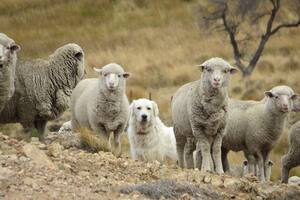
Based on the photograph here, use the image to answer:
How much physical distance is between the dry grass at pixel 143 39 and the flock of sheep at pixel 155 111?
599 inches

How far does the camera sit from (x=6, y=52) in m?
14.1

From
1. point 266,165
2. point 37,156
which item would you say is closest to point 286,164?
point 266,165

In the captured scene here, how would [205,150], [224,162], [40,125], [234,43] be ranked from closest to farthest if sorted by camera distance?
[205,150], [224,162], [40,125], [234,43]

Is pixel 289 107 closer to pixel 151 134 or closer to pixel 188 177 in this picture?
pixel 151 134

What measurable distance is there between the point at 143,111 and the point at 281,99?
9.51 feet

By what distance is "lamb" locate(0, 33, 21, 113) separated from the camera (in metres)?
13.8

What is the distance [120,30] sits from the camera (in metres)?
51.6

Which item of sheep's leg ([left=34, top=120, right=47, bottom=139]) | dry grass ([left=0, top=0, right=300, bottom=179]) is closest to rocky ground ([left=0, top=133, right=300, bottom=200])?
sheep's leg ([left=34, top=120, right=47, bottom=139])

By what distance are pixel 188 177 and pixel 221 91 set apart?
3.06 metres

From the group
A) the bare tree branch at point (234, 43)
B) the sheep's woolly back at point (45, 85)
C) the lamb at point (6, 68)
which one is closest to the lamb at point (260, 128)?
the sheep's woolly back at point (45, 85)

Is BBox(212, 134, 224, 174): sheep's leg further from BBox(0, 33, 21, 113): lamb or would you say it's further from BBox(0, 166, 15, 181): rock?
BBox(0, 166, 15, 181): rock

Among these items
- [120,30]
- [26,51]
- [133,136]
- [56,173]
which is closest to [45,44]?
[26,51]

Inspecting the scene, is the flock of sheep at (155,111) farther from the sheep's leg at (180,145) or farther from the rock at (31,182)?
the rock at (31,182)

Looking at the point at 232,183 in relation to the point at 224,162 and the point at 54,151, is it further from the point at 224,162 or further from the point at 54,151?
the point at 224,162
